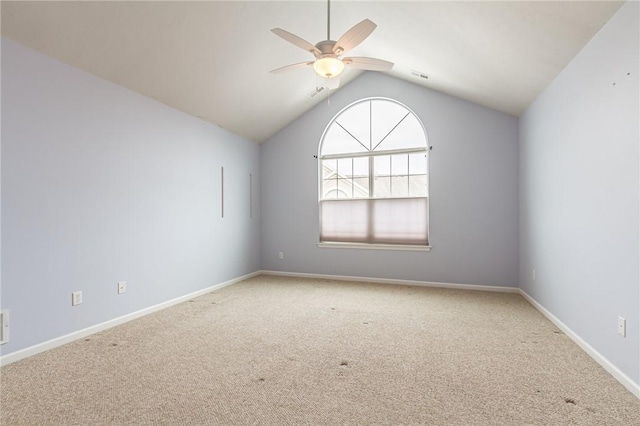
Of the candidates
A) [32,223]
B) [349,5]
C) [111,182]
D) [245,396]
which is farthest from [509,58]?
[32,223]

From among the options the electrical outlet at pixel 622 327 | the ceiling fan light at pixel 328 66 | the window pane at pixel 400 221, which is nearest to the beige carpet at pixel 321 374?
the electrical outlet at pixel 622 327

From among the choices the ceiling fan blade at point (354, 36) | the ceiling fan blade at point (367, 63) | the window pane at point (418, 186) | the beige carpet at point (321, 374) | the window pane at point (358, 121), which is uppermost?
the window pane at point (358, 121)

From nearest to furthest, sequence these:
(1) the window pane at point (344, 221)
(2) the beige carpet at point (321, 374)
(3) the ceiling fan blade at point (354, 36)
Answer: (2) the beige carpet at point (321, 374) → (3) the ceiling fan blade at point (354, 36) → (1) the window pane at point (344, 221)

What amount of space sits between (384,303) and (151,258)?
112 inches

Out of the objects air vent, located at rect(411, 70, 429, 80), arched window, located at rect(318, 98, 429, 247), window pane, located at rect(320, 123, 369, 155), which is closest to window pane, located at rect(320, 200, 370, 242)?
arched window, located at rect(318, 98, 429, 247)

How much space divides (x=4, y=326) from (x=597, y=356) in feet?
14.5

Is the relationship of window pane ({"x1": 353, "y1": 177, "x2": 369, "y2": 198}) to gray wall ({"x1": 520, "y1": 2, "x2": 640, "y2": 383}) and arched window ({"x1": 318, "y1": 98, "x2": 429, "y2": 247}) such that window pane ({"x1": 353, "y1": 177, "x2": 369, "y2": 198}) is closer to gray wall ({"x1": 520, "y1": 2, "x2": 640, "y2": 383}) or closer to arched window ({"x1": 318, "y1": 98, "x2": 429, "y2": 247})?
arched window ({"x1": 318, "y1": 98, "x2": 429, "y2": 247})

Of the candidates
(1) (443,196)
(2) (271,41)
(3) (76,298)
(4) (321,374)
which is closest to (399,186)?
(1) (443,196)

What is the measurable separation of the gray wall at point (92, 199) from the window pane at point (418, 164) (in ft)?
10.1

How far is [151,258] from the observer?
3717 millimetres

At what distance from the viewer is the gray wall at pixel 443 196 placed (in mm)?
4605

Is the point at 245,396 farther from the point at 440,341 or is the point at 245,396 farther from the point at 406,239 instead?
the point at 406,239

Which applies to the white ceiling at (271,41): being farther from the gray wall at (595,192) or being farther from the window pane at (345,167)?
the window pane at (345,167)

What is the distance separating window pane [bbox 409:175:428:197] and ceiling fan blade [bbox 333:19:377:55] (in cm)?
299
